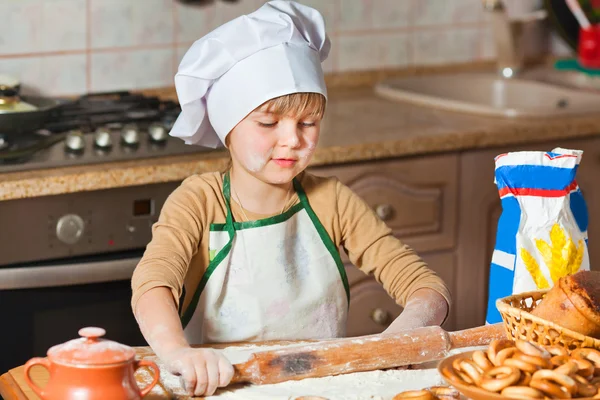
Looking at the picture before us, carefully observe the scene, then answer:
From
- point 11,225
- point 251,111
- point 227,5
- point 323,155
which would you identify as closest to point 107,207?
point 11,225

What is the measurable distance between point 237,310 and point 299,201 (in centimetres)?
21

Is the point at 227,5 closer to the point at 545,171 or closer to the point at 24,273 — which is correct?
the point at 24,273

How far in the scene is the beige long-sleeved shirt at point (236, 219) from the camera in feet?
4.78

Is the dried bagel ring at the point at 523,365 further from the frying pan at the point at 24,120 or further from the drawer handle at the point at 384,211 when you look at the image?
the frying pan at the point at 24,120

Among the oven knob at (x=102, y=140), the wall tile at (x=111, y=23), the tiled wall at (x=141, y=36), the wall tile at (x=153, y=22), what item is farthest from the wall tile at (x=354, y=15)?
the oven knob at (x=102, y=140)

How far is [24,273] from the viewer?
78.5 inches

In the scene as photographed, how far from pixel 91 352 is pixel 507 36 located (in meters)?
2.30

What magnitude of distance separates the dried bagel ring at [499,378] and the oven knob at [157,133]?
1.26 m

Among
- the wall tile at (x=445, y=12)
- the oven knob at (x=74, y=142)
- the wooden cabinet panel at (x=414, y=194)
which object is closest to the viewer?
the oven knob at (x=74, y=142)

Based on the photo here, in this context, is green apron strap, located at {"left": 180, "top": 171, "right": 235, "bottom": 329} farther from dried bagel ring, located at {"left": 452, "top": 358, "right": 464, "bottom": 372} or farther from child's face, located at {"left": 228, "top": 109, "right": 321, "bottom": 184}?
dried bagel ring, located at {"left": 452, "top": 358, "right": 464, "bottom": 372}

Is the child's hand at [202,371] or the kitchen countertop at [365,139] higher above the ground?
the kitchen countertop at [365,139]

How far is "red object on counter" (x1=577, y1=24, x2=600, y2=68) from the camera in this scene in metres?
3.14

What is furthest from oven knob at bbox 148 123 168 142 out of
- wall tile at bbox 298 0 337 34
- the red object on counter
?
the red object on counter

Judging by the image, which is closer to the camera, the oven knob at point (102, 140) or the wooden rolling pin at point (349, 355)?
the wooden rolling pin at point (349, 355)
